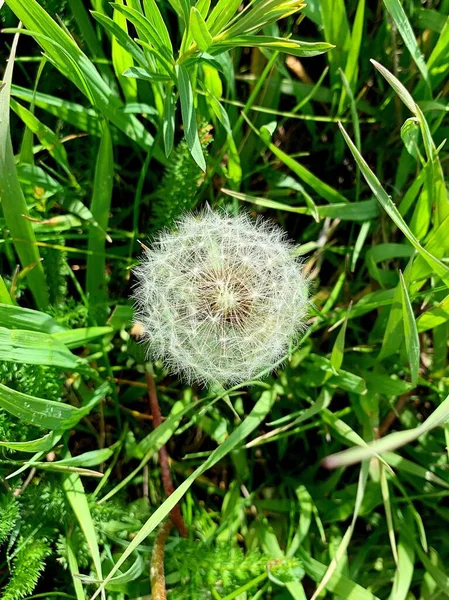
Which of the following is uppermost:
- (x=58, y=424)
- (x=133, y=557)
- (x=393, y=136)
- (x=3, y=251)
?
(x=393, y=136)

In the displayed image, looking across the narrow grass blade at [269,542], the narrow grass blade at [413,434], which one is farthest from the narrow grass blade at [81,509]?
the narrow grass blade at [413,434]

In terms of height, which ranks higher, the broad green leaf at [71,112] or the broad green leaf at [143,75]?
the broad green leaf at [143,75]

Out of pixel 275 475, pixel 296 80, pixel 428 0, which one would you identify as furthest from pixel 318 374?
pixel 428 0

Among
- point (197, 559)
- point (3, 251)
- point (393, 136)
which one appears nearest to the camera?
point (197, 559)

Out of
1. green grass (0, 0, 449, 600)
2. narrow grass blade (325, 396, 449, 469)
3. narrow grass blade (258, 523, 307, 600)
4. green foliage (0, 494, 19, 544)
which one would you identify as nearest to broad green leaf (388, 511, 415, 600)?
green grass (0, 0, 449, 600)

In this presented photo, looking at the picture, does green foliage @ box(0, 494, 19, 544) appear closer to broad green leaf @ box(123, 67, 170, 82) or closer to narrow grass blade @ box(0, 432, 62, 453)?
narrow grass blade @ box(0, 432, 62, 453)

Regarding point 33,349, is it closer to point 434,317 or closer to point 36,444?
point 36,444

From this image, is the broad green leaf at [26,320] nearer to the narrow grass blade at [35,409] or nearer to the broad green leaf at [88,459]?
the narrow grass blade at [35,409]

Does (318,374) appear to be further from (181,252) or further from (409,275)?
(181,252)
